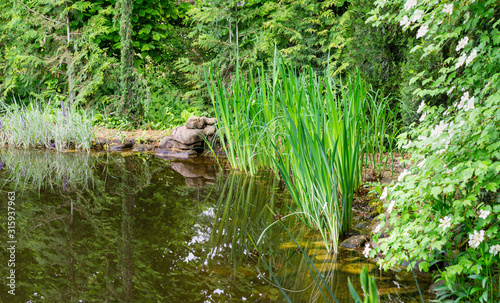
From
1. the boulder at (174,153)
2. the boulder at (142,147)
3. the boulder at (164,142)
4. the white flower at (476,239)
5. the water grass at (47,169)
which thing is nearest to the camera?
the white flower at (476,239)

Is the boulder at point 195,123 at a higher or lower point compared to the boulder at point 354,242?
higher

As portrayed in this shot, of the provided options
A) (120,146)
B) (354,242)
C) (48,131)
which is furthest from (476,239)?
(48,131)

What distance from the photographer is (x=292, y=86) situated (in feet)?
8.63

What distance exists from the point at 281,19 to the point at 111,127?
3.83 m

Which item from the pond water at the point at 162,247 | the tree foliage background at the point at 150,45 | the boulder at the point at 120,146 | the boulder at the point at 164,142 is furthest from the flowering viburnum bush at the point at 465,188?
the boulder at the point at 120,146

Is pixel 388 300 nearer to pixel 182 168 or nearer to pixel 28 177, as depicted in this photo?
pixel 182 168

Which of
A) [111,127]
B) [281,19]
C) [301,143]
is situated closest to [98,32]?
[111,127]

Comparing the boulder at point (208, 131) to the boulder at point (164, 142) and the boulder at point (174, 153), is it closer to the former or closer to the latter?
the boulder at point (174, 153)

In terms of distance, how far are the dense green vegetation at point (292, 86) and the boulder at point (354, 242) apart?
9 cm

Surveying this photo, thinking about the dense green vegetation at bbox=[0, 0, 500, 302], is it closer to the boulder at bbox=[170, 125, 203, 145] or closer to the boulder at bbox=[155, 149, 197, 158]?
the boulder at bbox=[170, 125, 203, 145]

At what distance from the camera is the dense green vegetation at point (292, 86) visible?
1.51 m

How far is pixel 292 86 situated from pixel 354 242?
1.27m

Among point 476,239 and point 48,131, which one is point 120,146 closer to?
point 48,131

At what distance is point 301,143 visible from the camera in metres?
1.86
